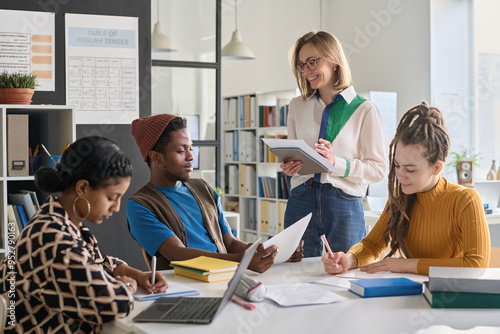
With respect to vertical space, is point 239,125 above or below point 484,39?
below

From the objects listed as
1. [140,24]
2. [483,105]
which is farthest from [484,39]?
[140,24]

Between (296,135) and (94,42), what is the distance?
1.62 metres

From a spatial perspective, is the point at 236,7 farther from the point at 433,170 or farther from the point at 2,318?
the point at 2,318

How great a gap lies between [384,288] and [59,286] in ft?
2.85

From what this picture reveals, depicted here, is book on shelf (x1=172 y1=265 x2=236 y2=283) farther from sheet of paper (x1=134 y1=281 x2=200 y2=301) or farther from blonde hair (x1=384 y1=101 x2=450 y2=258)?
blonde hair (x1=384 y1=101 x2=450 y2=258)

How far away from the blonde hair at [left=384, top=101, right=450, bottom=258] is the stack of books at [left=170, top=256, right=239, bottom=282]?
0.61 m

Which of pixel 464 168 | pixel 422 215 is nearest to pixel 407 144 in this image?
pixel 422 215

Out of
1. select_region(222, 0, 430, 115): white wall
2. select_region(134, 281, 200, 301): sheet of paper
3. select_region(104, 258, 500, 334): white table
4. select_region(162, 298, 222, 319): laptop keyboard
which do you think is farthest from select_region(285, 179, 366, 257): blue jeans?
select_region(222, 0, 430, 115): white wall

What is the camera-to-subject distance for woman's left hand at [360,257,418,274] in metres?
1.94

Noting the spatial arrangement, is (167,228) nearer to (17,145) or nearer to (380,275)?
(380,275)

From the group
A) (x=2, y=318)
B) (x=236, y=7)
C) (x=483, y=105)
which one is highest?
(x=236, y=7)

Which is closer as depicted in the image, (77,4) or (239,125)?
(77,4)

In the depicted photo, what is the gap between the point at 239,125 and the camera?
7223 mm

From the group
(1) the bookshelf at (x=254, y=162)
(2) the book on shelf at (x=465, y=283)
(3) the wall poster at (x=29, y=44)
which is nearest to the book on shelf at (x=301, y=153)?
(2) the book on shelf at (x=465, y=283)
